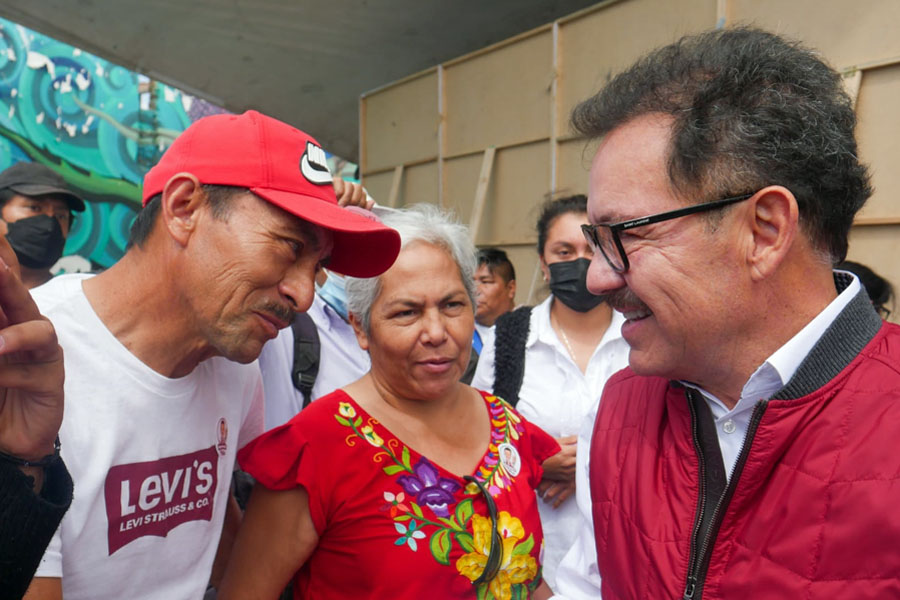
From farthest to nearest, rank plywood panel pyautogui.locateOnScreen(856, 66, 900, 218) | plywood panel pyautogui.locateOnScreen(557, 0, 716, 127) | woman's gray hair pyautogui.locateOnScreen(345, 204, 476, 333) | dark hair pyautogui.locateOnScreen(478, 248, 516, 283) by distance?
dark hair pyautogui.locateOnScreen(478, 248, 516, 283)
plywood panel pyautogui.locateOnScreen(557, 0, 716, 127)
plywood panel pyautogui.locateOnScreen(856, 66, 900, 218)
woman's gray hair pyautogui.locateOnScreen(345, 204, 476, 333)

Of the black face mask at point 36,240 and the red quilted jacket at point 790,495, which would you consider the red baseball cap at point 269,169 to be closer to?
the red quilted jacket at point 790,495

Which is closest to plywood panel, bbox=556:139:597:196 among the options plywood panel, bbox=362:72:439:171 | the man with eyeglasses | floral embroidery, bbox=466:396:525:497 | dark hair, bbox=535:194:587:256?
plywood panel, bbox=362:72:439:171

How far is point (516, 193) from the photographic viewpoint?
7035 mm

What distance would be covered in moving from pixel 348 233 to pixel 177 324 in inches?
18.0

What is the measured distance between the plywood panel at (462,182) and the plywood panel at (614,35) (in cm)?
137

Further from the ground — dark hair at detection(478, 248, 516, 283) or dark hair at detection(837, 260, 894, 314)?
dark hair at detection(478, 248, 516, 283)

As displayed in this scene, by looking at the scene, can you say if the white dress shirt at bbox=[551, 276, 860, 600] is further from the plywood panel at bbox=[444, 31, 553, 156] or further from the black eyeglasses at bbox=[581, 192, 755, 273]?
the plywood panel at bbox=[444, 31, 553, 156]

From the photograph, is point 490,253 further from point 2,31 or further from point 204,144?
point 2,31

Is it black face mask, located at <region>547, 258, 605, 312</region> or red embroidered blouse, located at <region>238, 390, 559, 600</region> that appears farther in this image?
black face mask, located at <region>547, 258, 605, 312</region>

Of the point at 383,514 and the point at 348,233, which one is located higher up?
the point at 348,233

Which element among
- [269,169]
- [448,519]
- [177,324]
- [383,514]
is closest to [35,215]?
[177,324]

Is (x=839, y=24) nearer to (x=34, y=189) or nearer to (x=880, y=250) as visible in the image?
(x=880, y=250)

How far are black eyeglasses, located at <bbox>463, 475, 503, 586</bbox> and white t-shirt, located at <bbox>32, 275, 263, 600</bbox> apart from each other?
69 cm

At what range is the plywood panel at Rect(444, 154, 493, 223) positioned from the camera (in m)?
7.55
